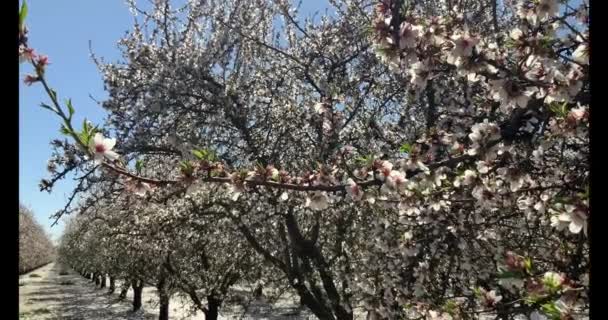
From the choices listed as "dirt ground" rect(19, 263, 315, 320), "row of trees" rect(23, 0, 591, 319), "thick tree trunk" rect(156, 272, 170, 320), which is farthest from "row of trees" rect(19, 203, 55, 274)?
"row of trees" rect(23, 0, 591, 319)

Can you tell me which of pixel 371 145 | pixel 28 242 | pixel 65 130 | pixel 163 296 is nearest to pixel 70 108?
pixel 65 130

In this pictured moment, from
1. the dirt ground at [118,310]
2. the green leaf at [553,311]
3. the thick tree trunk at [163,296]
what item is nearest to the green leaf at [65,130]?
the green leaf at [553,311]

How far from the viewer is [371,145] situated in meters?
7.28

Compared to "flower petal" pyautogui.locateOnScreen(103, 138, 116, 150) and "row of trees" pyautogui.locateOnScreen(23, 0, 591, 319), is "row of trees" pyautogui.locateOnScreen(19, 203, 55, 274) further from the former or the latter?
"flower petal" pyautogui.locateOnScreen(103, 138, 116, 150)

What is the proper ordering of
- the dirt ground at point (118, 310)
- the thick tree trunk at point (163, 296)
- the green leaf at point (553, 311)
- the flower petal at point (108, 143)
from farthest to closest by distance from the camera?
the dirt ground at point (118, 310) → the thick tree trunk at point (163, 296) → the flower petal at point (108, 143) → the green leaf at point (553, 311)

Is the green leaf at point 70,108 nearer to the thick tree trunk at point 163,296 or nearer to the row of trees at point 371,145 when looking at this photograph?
the row of trees at point 371,145

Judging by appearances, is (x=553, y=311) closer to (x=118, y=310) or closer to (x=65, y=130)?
(x=65, y=130)

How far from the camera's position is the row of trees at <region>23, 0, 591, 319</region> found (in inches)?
110

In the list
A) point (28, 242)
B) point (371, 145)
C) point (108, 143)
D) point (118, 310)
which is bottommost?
point (118, 310)

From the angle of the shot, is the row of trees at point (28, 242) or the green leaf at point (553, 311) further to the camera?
the row of trees at point (28, 242)

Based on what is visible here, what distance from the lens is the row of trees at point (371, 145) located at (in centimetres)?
278

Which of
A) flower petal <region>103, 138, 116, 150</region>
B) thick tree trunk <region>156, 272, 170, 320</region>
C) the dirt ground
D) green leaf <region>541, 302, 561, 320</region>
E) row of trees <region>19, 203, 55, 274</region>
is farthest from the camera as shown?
row of trees <region>19, 203, 55, 274</region>
